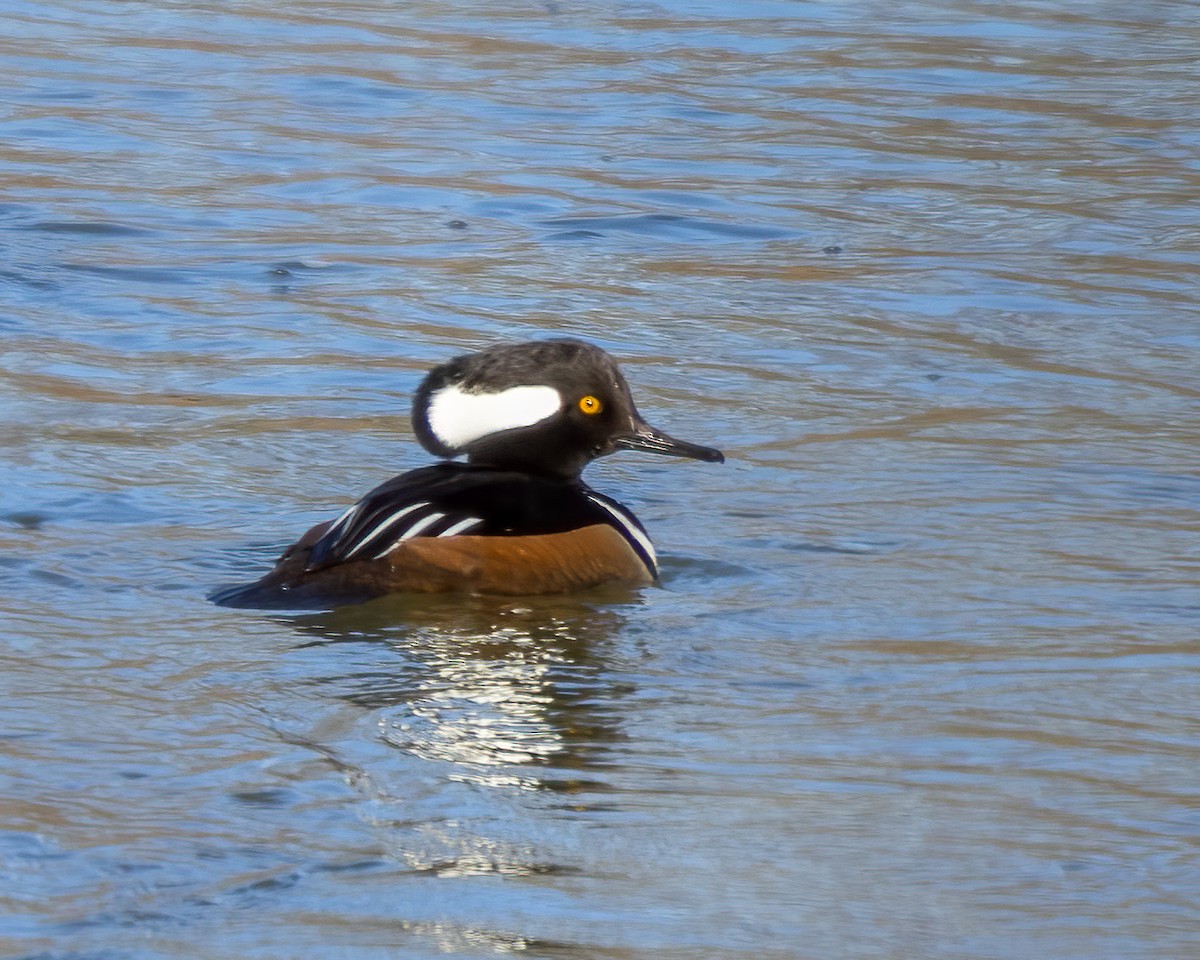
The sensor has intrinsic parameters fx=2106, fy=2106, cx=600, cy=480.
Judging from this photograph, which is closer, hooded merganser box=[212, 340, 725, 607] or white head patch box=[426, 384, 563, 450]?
hooded merganser box=[212, 340, 725, 607]

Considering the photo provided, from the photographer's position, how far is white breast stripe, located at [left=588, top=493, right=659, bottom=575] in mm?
5785

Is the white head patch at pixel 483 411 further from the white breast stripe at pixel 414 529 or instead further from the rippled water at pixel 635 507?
the rippled water at pixel 635 507

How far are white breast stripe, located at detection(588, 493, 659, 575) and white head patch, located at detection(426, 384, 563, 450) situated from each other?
0.30 metres

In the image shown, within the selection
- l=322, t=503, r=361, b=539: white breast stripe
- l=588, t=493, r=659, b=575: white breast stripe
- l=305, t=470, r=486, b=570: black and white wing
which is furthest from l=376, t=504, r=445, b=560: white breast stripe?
l=588, t=493, r=659, b=575: white breast stripe

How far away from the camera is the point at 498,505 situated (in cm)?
572

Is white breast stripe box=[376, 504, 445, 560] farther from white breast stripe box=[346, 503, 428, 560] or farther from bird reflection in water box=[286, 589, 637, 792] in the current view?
bird reflection in water box=[286, 589, 637, 792]

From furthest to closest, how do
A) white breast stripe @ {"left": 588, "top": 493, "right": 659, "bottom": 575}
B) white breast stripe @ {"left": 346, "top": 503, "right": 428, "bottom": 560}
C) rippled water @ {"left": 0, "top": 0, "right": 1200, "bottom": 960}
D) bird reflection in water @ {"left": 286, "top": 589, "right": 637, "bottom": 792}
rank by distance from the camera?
1. white breast stripe @ {"left": 588, "top": 493, "right": 659, "bottom": 575}
2. white breast stripe @ {"left": 346, "top": 503, "right": 428, "bottom": 560}
3. bird reflection in water @ {"left": 286, "top": 589, "right": 637, "bottom": 792}
4. rippled water @ {"left": 0, "top": 0, "right": 1200, "bottom": 960}

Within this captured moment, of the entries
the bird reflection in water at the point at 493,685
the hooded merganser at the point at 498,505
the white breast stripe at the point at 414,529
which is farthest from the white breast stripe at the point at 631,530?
the white breast stripe at the point at 414,529

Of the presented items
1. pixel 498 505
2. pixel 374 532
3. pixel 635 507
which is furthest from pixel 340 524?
pixel 635 507

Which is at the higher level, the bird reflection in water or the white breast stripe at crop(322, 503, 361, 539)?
the white breast stripe at crop(322, 503, 361, 539)

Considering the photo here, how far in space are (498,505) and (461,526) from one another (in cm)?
14

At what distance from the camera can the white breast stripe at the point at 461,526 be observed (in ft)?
18.4

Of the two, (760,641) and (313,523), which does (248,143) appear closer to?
(313,523)

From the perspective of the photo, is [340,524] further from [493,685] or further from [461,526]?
[493,685]
